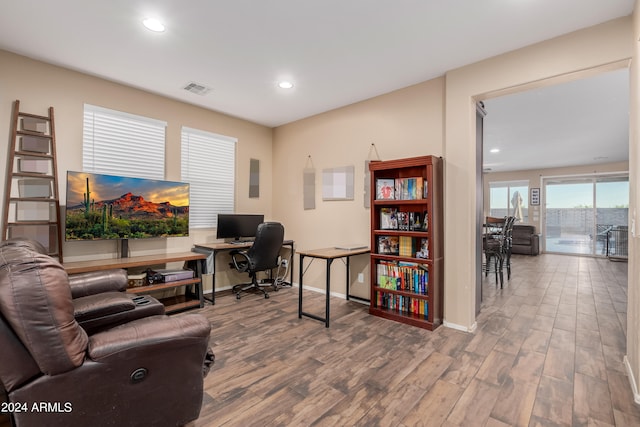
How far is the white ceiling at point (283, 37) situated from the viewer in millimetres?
2176

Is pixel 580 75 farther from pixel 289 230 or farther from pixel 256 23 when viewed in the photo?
pixel 289 230

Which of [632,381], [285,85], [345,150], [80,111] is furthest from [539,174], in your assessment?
[80,111]

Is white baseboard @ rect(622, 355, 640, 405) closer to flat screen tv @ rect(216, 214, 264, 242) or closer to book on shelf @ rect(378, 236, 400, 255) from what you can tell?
book on shelf @ rect(378, 236, 400, 255)

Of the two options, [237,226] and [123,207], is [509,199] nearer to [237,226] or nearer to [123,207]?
[237,226]

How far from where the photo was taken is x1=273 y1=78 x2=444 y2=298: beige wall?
3.43m

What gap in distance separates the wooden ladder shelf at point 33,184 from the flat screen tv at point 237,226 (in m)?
1.75

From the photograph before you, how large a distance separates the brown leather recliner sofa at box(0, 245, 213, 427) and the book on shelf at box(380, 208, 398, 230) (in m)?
2.47

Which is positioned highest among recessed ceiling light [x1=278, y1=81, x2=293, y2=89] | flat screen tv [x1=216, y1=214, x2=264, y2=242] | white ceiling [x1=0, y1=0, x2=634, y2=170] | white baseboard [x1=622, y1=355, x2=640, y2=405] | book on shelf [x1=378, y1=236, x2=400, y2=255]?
white ceiling [x1=0, y1=0, x2=634, y2=170]

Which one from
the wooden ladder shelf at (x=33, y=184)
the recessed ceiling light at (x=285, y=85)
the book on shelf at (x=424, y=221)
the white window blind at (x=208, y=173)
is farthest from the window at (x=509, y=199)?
the wooden ladder shelf at (x=33, y=184)

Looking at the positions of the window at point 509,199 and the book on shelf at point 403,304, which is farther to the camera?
the window at point 509,199

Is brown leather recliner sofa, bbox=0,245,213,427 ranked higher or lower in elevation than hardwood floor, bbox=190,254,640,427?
higher

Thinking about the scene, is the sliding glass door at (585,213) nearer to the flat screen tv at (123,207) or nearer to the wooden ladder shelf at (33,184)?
the flat screen tv at (123,207)

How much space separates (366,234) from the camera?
3.92m

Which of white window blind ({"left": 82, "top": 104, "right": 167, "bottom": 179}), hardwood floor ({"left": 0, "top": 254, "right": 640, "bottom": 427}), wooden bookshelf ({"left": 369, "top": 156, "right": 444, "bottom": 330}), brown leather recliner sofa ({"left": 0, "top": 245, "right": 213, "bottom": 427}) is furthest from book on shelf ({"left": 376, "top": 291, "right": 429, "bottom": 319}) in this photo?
white window blind ({"left": 82, "top": 104, "right": 167, "bottom": 179})
